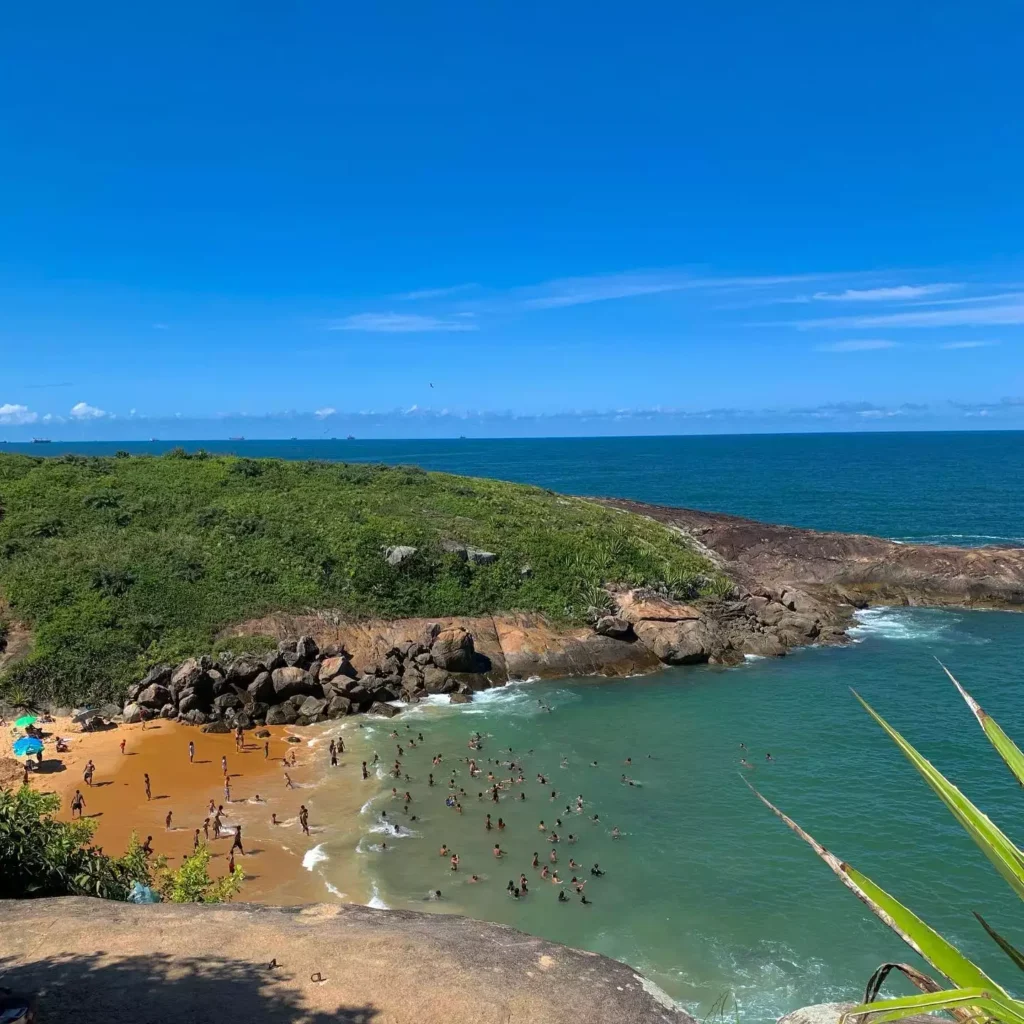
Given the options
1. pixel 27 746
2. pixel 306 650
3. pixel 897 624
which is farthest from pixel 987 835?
pixel 897 624

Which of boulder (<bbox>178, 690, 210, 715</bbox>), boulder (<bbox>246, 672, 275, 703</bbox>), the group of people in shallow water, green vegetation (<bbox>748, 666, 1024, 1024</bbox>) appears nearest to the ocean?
the group of people in shallow water

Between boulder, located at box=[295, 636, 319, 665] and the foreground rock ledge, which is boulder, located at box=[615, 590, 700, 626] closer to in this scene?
boulder, located at box=[295, 636, 319, 665]

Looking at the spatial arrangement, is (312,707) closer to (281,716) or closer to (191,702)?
(281,716)

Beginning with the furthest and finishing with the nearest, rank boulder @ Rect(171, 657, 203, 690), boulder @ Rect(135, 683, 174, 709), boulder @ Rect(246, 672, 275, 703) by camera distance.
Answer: boulder @ Rect(246, 672, 275, 703) < boulder @ Rect(171, 657, 203, 690) < boulder @ Rect(135, 683, 174, 709)

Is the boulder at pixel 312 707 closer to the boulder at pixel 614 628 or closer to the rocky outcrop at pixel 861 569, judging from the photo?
the boulder at pixel 614 628

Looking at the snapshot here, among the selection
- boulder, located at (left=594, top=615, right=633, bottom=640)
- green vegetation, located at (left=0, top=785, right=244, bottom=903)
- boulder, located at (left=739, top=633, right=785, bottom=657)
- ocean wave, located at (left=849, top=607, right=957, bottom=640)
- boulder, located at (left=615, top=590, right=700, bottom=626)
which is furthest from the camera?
ocean wave, located at (left=849, top=607, right=957, bottom=640)

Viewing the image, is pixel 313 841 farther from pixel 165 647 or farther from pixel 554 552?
pixel 554 552
